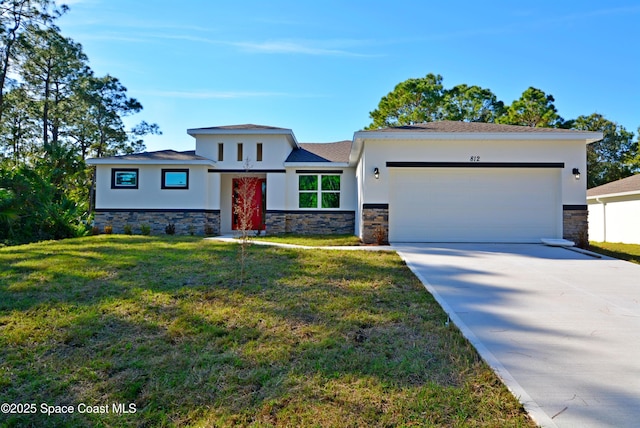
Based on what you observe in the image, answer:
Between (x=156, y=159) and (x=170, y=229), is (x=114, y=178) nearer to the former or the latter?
(x=156, y=159)

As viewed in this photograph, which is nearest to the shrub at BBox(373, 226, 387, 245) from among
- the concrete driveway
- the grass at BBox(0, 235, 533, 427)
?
the concrete driveway

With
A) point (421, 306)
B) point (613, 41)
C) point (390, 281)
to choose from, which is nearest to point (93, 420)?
point (421, 306)

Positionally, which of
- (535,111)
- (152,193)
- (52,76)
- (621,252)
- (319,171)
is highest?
(52,76)

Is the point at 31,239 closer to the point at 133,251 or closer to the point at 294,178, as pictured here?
the point at 133,251

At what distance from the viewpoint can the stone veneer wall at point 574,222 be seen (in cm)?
1035

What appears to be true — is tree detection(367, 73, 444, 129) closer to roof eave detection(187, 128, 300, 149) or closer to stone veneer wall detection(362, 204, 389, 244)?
roof eave detection(187, 128, 300, 149)

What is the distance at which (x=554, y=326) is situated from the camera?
13.1 ft

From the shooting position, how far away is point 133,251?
26.7 ft

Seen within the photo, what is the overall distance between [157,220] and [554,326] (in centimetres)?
1457

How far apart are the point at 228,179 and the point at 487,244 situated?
432 inches

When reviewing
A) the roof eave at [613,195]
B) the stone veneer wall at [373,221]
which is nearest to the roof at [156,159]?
the stone veneer wall at [373,221]

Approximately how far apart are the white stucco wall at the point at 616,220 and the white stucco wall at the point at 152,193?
58.4 ft

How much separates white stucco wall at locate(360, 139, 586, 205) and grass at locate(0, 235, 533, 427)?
5.08 m

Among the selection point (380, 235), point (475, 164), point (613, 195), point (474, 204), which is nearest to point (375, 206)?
point (380, 235)
